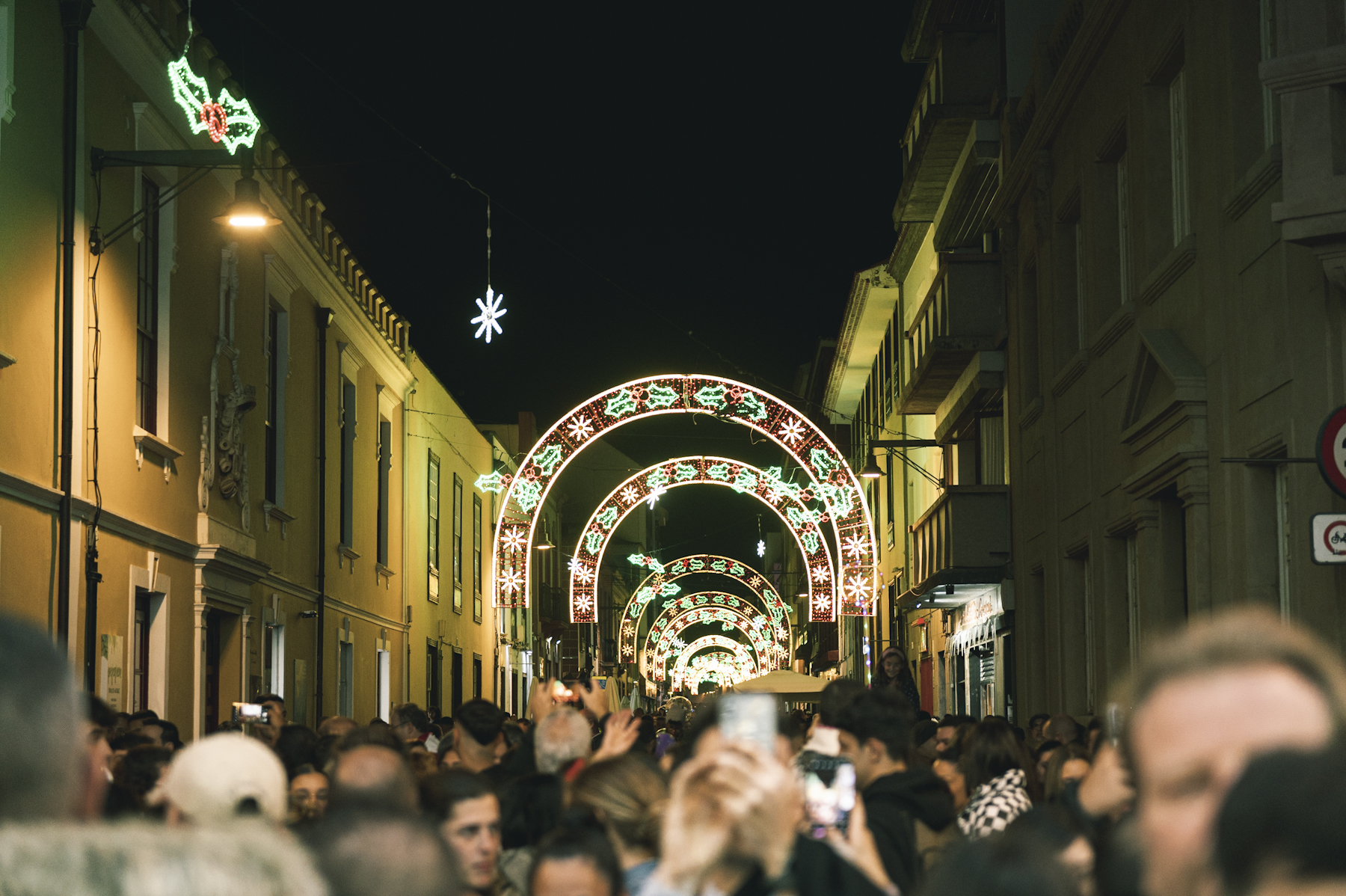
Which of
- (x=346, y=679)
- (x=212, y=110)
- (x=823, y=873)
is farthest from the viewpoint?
(x=346, y=679)

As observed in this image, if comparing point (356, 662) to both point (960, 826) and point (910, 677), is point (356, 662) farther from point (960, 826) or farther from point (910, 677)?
point (960, 826)

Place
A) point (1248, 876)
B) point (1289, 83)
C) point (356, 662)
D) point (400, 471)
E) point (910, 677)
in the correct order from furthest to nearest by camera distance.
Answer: point (400, 471)
point (356, 662)
point (910, 677)
point (1289, 83)
point (1248, 876)

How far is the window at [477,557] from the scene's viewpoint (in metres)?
44.9

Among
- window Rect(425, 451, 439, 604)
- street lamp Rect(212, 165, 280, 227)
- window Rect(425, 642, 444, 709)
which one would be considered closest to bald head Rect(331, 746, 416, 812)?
street lamp Rect(212, 165, 280, 227)

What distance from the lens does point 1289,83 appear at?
1122 centimetres

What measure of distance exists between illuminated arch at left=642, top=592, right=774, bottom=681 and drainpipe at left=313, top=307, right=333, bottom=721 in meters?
52.7

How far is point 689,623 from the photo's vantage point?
317 ft

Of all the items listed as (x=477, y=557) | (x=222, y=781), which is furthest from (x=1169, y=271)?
(x=477, y=557)

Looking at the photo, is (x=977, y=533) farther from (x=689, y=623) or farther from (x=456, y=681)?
(x=689, y=623)

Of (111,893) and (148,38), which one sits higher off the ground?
(148,38)

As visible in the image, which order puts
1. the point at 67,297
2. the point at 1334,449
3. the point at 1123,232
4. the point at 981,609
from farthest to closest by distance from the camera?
the point at 981,609 < the point at 1123,232 < the point at 67,297 < the point at 1334,449

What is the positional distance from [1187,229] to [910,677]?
953 centimetres

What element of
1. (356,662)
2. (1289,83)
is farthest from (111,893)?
(356,662)

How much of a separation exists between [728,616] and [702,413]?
6068cm
